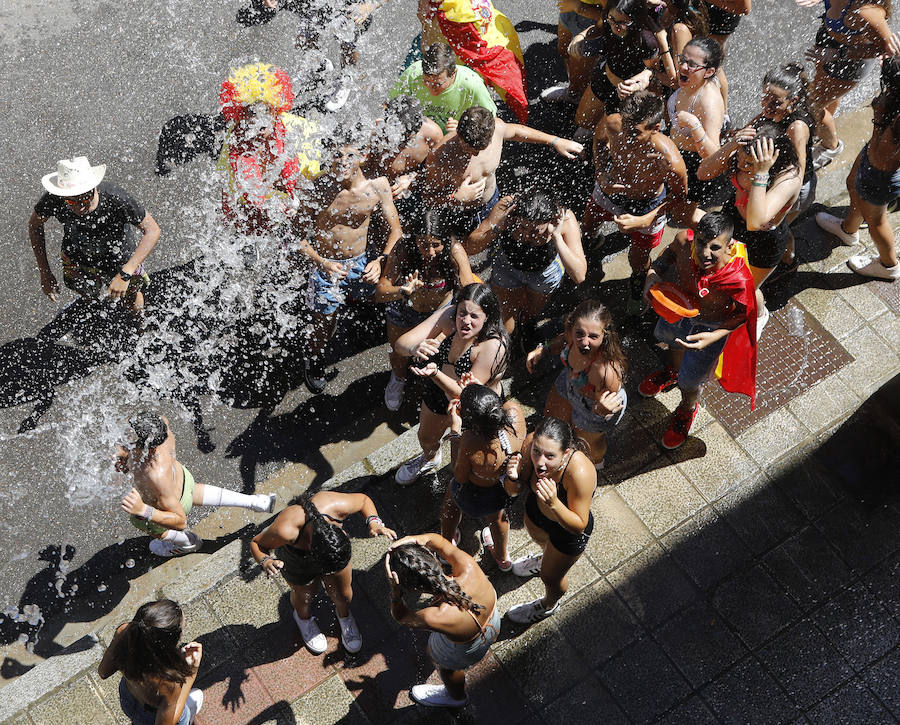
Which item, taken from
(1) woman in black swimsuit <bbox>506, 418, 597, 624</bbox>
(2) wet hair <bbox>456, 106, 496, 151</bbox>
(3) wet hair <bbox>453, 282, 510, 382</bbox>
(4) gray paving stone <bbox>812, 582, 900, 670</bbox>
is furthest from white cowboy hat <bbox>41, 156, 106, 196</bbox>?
(4) gray paving stone <bbox>812, 582, 900, 670</bbox>

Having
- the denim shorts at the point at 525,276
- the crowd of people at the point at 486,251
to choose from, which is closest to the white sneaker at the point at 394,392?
the crowd of people at the point at 486,251

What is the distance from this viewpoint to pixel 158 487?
5.39 metres

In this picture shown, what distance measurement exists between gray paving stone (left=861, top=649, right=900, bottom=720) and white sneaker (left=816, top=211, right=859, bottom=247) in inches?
140

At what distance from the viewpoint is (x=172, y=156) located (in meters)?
8.25

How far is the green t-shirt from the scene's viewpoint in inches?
275

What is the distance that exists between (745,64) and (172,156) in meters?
6.03

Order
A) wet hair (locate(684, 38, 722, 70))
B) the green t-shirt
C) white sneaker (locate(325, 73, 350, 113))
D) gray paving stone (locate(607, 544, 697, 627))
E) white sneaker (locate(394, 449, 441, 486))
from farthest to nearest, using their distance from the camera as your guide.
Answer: white sneaker (locate(325, 73, 350, 113))
the green t-shirt
wet hair (locate(684, 38, 722, 70))
white sneaker (locate(394, 449, 441, 486))
gray paving stone (locate(607, 544, 697, 627))

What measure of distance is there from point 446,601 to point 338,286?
285 centimetres

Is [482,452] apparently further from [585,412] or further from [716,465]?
[716,465]

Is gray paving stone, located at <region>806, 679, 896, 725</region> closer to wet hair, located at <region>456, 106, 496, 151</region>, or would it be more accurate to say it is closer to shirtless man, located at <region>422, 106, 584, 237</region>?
shirtless man, located at <region>422, 106, 584, 237</region>

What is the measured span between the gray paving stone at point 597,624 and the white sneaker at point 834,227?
3.89m

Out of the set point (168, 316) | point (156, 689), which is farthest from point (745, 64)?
point (156, 689)

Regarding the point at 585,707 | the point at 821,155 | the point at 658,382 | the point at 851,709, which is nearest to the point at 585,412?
the point at 658,382

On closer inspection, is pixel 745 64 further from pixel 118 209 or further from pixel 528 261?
pixel 118 209
